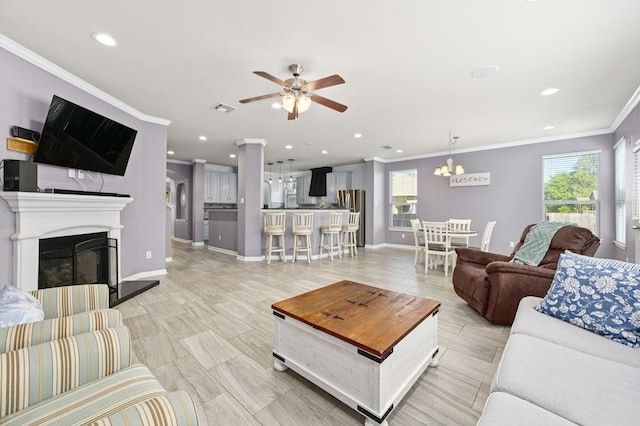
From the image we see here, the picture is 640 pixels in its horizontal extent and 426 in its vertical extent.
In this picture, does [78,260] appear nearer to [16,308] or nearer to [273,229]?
[16,308]

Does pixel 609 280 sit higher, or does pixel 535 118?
pixel 535 118

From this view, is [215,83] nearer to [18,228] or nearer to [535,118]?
[18,228]

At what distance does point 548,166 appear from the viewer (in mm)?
5477

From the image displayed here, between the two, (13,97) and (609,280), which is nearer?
(609,280)

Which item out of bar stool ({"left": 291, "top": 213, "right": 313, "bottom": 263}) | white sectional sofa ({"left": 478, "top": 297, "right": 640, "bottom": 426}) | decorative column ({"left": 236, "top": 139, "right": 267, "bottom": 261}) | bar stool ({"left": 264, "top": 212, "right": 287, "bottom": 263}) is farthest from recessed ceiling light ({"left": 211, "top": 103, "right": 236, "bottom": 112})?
white sectional sofa ({"left": 478, "top": 297, "right": 640, "bottom": 426})

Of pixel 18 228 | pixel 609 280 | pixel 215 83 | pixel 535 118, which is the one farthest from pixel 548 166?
pixel 18 228

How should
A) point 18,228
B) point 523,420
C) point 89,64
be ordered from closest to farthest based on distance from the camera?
point 523,420 → point 18,228 → point 89,64

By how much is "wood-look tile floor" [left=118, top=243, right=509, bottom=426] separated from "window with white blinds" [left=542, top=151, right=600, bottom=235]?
132 inches

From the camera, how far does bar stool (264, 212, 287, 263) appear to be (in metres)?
5.33

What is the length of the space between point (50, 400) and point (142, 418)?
0.50 m

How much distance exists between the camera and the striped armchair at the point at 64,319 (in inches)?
40.8

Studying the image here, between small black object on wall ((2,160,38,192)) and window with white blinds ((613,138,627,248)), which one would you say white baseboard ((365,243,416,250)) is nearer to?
window with white blinds ((613,138,627,248))

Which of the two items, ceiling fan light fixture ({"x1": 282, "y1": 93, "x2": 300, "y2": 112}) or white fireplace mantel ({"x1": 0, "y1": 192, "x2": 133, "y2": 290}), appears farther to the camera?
ceiling fan light fixture ({"x1": 282, "y1": 93, "x2": 300, "y2": 112})

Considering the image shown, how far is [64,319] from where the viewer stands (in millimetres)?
1203
